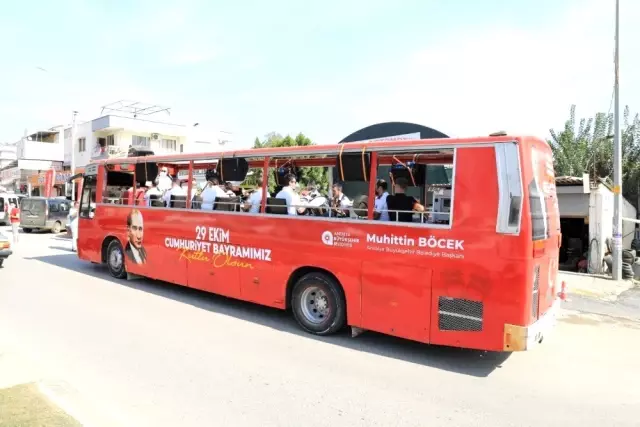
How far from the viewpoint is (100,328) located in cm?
661

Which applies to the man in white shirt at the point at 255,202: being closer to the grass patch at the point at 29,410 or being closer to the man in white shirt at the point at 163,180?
the man in white shirt at the point at 163,180

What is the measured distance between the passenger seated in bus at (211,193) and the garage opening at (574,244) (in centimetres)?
1117

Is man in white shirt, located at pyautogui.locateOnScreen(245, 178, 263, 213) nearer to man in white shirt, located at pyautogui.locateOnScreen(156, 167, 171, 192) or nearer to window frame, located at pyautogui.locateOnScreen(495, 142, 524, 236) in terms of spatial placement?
man in white shirt, located at pyautogui.locateOnScreen(156, 167, 171, 192)

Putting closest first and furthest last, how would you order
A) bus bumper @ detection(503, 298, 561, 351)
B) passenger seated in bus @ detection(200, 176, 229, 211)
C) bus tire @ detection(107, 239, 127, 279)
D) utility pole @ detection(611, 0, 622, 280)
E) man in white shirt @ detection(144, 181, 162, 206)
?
bus bumper @ detection(503, 298, 561, 351) < passenger seated in bus @ detection(200, 176, 229, 211) < man in white shirt @ detection(144, 181, 162, 206) < bus tire @ detection(107, 239, 127, 279) < utility pole @ detection(611, 0, 622, 280)

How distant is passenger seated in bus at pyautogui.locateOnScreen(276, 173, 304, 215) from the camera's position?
705cm

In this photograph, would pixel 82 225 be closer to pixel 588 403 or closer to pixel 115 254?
pixel 115 254

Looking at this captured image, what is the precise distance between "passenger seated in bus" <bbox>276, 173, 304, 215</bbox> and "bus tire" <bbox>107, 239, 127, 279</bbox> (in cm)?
495

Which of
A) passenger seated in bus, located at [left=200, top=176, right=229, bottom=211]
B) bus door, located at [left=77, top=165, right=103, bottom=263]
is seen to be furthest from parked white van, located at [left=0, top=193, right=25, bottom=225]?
passenger seated in bus, located at [left=200, top=176, right=229, bottom=211]

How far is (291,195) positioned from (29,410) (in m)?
4.43

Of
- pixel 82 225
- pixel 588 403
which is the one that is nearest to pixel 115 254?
pixel 82 225

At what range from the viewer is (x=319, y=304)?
6.76 meters

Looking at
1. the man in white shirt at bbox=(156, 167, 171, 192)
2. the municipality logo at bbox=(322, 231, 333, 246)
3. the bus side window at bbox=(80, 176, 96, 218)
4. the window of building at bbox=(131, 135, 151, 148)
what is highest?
the window of building at bbox=(131, 135, 151, 148)

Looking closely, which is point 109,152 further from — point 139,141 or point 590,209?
point 590,209

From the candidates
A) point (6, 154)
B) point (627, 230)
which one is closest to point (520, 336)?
point (627, 230)
